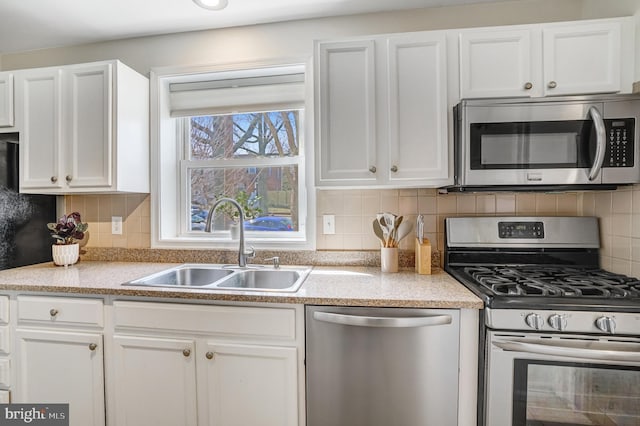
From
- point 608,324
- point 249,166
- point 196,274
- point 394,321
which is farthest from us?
point 249,166

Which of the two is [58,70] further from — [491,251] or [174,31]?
[491,251]

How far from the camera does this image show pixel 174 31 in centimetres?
199

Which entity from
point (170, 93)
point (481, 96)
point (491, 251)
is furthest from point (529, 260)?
point (170, 93)

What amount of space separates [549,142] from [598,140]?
17 centimetres

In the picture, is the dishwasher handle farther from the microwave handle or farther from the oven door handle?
the microwave handle

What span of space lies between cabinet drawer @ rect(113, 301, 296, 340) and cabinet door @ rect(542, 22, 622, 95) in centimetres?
163

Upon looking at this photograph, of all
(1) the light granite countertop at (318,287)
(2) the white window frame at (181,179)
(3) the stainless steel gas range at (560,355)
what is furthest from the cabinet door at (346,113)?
(3) the stainless steel gas range at (560,355)

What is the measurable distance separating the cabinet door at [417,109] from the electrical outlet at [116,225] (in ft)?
5.95

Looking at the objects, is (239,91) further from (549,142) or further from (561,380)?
(561,380)

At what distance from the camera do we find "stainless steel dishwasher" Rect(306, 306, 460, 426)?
1.22 m

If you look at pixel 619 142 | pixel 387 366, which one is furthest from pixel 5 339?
pixel 619 142

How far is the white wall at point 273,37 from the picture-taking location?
5.68ft

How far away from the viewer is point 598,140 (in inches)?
52.1

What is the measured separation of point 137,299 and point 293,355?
762 millimetres
